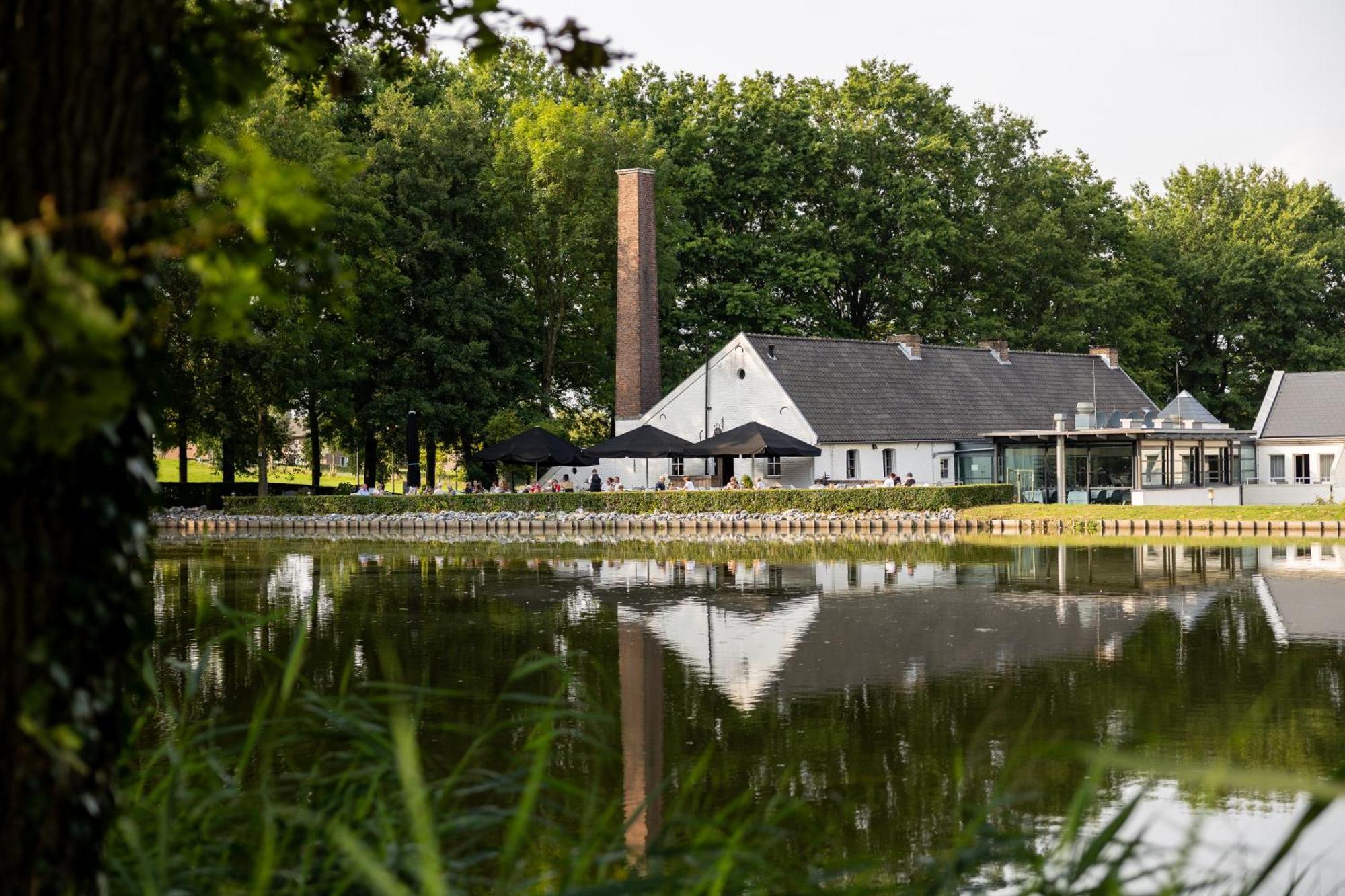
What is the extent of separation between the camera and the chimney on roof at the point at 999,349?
53.4m

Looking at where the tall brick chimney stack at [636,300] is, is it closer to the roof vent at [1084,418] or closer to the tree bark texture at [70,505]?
the roof vent at [1084,418]

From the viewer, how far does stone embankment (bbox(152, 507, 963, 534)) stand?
3641cm

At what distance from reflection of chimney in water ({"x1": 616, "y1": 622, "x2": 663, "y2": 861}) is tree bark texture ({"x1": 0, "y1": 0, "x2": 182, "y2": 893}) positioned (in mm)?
1569

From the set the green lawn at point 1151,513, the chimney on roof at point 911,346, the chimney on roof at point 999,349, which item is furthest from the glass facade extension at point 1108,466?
the chimney on roof at point 999,349

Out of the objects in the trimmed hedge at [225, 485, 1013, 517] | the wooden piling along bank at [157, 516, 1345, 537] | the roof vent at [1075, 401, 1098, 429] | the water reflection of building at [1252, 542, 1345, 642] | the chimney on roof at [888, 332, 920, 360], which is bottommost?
the water reflection of building at [1252, 542, 1345, 642]

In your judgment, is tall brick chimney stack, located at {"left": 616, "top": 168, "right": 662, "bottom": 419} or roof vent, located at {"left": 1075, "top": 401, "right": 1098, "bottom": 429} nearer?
roof vent, located at {"left": 1075, "top": 401, "right": 1098, "bottom": 429}

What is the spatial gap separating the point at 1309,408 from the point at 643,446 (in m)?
23.2

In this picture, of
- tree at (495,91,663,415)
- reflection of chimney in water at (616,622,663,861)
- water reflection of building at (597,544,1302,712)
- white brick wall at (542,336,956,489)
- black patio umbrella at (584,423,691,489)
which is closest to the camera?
reflection of chimney in water at (616,622,663,861)

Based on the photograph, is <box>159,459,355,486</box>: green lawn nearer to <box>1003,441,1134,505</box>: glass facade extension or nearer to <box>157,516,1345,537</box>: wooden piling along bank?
<box>157,516,1345,537</box>: wooden piling along bank

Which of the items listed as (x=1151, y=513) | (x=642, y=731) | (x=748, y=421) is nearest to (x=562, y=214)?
(x=748, y=421)

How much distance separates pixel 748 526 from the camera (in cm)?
3750

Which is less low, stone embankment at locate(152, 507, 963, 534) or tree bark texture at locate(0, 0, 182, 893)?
tree bark texture at locate(0, 0, 182, 893)

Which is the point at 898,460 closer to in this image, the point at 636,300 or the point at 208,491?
the point at 636,300

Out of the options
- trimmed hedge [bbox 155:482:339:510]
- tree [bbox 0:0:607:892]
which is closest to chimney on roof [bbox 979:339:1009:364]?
trimmed hedge [bbox 155:482:339:510]
